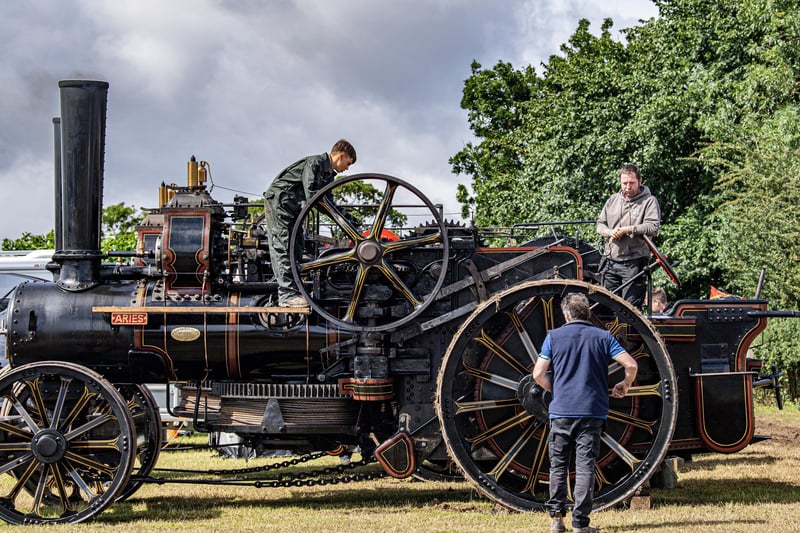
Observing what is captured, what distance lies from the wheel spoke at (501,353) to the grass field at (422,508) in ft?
3.67

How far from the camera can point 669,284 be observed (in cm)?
2272

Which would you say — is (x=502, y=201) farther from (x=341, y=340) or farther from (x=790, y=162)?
(x=341, y=340)

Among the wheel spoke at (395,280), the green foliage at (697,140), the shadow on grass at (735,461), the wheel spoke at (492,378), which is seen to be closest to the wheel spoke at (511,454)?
the wheel spoke at (492,378)

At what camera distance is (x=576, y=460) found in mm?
6988

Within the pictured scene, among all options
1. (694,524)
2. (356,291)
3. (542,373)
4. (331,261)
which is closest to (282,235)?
(331,261)

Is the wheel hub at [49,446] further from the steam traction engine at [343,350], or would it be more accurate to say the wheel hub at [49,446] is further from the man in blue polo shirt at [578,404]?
the man in blue polo shirt at [578,404]

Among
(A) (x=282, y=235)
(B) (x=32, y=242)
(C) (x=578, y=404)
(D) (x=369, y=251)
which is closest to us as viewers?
(C) (x=578, y=404)

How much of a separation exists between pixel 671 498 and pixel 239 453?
6080 millimetres

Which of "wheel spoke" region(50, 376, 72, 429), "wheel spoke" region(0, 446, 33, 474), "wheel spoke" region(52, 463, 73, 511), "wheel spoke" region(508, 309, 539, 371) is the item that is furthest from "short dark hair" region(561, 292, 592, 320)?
"wheel spoke" region(0, 446, 33, 474)

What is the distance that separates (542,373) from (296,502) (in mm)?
3110

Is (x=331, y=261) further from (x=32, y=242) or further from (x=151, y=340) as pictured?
(x=32, y=242)

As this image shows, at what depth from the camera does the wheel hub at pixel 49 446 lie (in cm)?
831

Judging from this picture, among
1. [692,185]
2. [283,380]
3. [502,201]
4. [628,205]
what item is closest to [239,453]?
[283,380]

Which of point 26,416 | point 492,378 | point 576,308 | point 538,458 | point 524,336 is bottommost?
point 538,458
